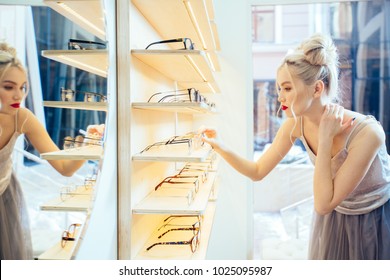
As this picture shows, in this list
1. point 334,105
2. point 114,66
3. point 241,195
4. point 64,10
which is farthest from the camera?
point 241,195

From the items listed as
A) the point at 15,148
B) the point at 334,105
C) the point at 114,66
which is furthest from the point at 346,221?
the point at 15,148

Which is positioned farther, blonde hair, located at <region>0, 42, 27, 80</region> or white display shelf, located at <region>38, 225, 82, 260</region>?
white display shelf, located at <region>38, 225, 82, 260</region>

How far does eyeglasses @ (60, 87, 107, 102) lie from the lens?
1.08 m

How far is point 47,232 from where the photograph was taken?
0.99 m

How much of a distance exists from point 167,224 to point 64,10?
1.13 m

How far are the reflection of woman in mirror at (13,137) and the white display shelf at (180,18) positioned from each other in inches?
23.9

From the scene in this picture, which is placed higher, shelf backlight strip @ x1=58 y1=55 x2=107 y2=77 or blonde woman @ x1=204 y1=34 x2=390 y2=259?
shelf backlight strip @ x1=58 y1=55 x2=107 y2=77

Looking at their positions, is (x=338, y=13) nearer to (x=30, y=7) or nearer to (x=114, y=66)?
(x=114, y=66)

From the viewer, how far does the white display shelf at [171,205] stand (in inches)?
53.6

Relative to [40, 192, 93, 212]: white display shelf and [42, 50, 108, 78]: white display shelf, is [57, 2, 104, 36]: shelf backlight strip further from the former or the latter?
[40, 192, 93, 212]: white display shelf

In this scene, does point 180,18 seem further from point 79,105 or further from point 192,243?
point 192,243

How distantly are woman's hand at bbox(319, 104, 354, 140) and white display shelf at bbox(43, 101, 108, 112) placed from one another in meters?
0.88

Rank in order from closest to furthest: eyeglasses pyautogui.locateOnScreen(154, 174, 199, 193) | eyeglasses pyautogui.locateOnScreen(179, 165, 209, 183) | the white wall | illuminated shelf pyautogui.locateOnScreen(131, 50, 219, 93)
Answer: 1. illuminated shelf pyautogui.locateOnScreen(131, 50, 219, 93)
2. eyeglasses pyautogui.locateOnScreen(154, 174, 199, 193)
3. eyeglasses pyautogui.locateOnScreen(179, 165, 209, 183)
4. the white wall

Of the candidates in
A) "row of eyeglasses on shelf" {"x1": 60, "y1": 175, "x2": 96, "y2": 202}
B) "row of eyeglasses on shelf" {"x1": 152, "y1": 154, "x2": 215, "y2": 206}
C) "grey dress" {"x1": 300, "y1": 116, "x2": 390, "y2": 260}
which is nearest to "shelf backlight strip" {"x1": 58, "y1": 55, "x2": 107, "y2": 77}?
"row of eyeglasses on shelf" {"x1": 60, "y1": 175, "x2": 96, "y2": 202}
